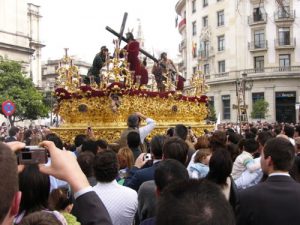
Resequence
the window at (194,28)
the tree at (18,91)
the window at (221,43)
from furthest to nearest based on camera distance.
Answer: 1. the window at (194,28)
2. the window at (221,43)
3. the tree at (18,91)

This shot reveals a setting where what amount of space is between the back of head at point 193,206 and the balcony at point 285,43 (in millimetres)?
51937

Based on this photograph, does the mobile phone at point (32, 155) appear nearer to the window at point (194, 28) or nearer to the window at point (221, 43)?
the window at point (221, 43)

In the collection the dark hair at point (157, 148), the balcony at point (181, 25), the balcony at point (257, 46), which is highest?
the balcony at point (181, 25)

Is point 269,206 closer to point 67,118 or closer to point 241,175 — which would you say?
point 241,175

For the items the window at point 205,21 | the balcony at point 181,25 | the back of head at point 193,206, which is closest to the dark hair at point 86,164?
the back of head at point 193,206

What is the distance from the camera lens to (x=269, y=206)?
3.96 metres

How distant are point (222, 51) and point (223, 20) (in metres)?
3.96

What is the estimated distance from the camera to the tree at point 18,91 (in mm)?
35719

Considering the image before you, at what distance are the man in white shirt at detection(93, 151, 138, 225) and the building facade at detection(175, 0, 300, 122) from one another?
46.2 meters

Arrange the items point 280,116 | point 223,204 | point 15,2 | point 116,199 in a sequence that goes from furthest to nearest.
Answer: point 280,116 < point 15,2 < point 116,199 < point 223,204

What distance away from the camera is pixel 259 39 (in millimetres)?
52656

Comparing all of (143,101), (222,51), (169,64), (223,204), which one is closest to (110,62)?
(143,101)

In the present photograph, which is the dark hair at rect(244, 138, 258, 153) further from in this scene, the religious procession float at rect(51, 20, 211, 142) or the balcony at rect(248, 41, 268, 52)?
the balcony at rect(248, 41, 268, 52)

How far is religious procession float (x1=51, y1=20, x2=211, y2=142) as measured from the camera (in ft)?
42.0
